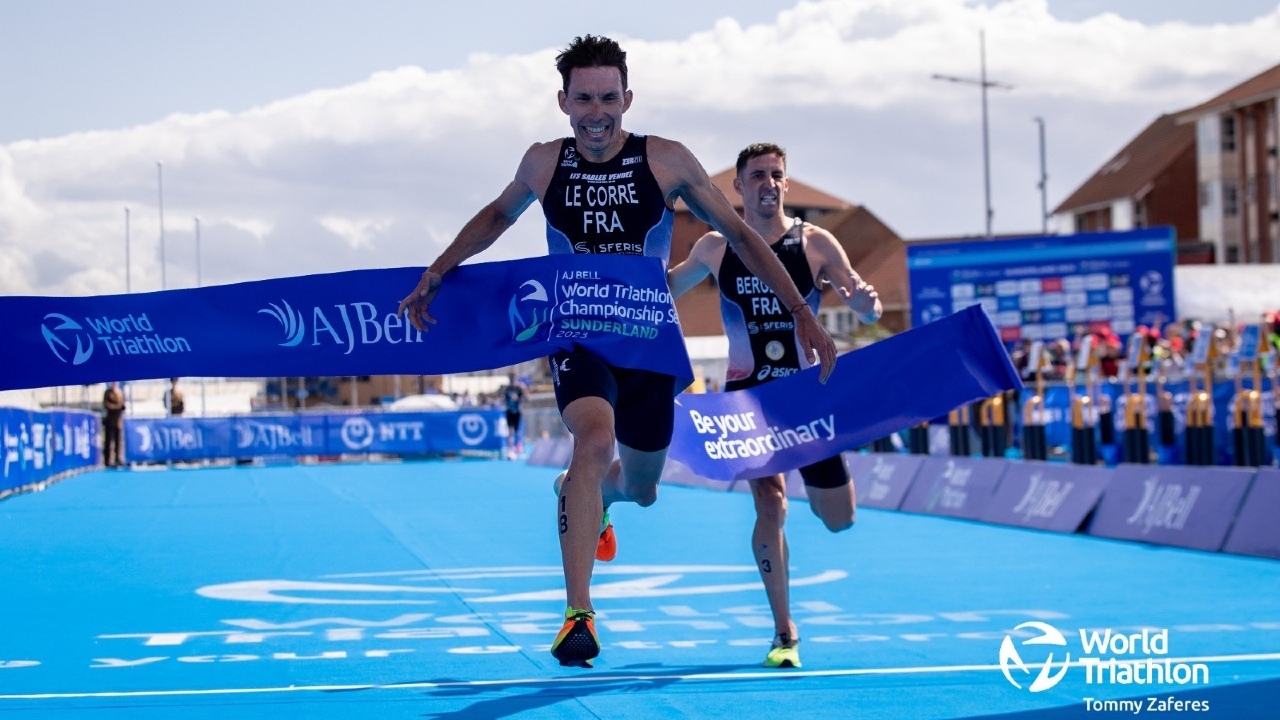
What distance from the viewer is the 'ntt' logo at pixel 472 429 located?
127ft

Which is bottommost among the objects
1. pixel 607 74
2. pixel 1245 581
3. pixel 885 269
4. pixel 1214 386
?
pixel 1245 581

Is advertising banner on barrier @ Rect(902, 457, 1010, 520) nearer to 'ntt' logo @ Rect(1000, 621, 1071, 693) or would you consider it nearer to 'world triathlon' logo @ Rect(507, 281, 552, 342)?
'ntt' logo @ Rect(1000, 621, 1071, 693)

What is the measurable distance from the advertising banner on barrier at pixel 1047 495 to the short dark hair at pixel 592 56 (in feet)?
30.9

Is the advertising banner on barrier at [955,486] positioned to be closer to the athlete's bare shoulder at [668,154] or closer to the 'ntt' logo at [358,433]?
the athlete's bare shoulder at [668,154]

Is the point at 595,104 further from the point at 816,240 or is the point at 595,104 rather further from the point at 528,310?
the point at 816,240

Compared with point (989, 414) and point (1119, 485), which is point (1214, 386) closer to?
point (989, 414)

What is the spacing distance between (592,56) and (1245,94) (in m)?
59.9

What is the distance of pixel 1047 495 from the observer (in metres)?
14.8

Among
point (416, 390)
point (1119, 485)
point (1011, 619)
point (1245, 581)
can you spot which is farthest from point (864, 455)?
point (416, 390)

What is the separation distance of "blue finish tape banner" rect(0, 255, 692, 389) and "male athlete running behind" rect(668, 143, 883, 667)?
4.84 feet

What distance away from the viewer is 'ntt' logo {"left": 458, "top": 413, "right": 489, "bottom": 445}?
127 ft

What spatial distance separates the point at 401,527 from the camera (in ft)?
52.3

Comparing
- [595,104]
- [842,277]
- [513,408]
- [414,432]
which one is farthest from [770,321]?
[414,432]

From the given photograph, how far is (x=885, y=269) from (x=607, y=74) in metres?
75.7
